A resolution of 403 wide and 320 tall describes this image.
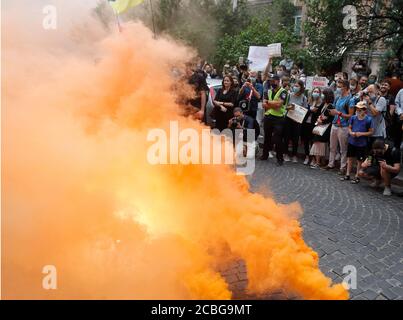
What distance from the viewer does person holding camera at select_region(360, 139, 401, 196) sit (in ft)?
21.7

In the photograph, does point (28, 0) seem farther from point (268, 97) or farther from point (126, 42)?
point (268, 97)

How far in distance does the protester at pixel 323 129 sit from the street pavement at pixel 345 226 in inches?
20.8

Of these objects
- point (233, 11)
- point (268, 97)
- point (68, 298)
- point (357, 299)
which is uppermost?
point (233, 11)

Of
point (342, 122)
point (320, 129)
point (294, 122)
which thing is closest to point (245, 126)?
point (294, 122)

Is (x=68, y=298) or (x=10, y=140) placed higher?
(x=10, y=140)

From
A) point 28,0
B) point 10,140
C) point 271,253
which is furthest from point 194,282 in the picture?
point 28,0

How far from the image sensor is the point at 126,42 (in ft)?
12.0

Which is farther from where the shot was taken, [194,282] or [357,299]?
[357,299]

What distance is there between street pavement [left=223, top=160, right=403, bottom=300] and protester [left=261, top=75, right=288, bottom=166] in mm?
657

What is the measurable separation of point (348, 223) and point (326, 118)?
3.61m

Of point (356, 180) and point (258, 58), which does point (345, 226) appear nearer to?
point (356, 180)

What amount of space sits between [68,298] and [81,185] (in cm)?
97

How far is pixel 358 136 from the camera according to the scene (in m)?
7.41

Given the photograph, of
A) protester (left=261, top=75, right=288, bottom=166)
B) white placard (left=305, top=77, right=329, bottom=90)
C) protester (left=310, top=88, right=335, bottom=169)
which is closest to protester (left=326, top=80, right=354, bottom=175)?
protester (left=310, top=88, right=335, bottom=169)
